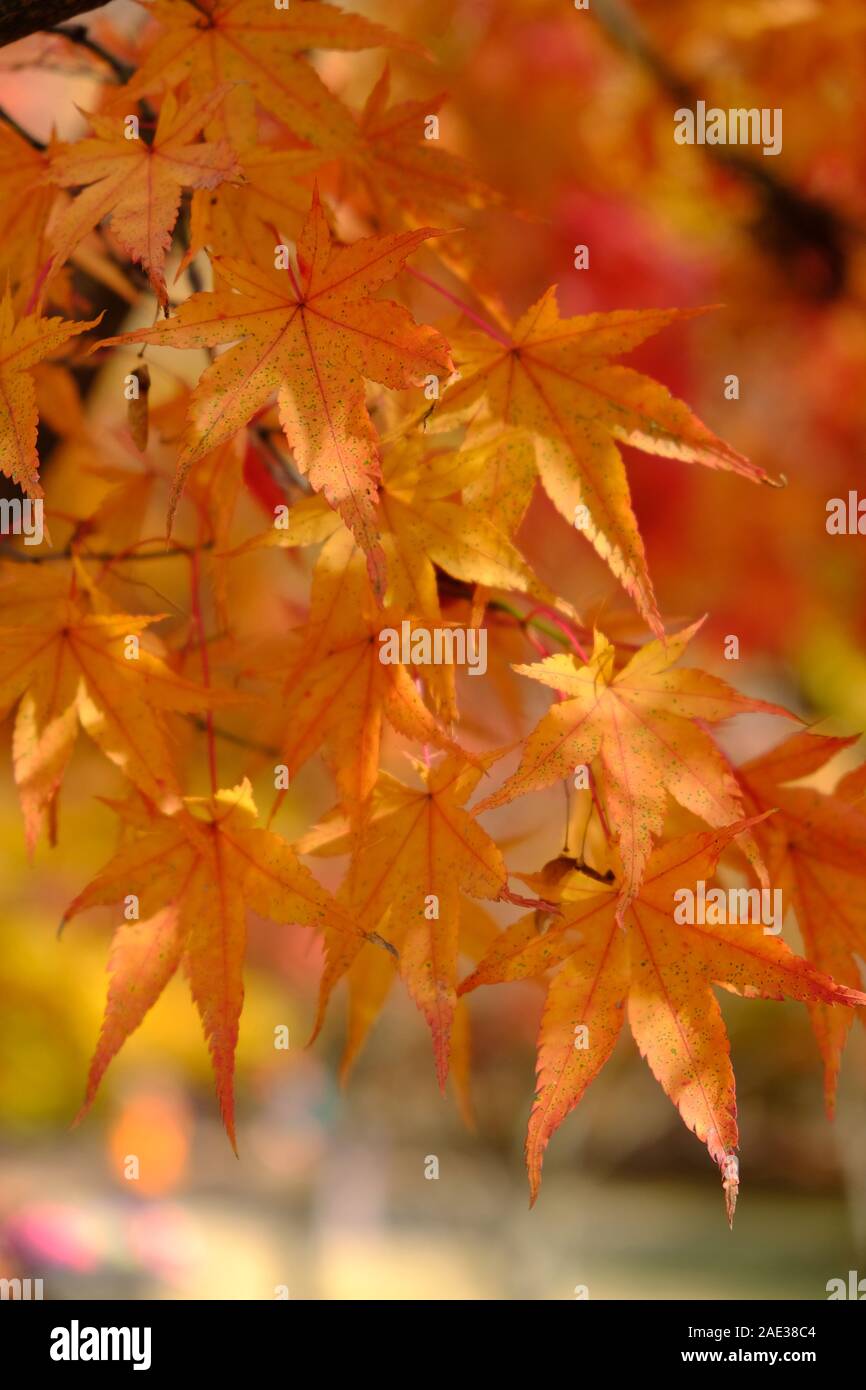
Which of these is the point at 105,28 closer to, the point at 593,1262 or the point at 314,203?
the point at 314,203

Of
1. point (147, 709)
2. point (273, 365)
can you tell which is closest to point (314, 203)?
point (273, 365)

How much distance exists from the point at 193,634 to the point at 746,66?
6.34ft

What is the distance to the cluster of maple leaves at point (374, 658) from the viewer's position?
63cm

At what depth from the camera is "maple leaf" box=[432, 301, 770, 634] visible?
2.21ft

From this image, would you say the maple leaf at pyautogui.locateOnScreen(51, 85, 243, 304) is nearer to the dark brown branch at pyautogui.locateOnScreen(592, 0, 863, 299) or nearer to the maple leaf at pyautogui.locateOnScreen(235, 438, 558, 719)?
the maple leaf at pyautogui.locateOnScreen(235, 438, 558, 719)

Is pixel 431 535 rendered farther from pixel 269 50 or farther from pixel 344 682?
pixel 269 50

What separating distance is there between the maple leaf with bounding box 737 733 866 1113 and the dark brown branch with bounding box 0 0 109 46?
66 centimetres

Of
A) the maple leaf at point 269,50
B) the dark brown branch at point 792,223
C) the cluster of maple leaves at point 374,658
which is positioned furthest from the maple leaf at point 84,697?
the dark brown branch at point 792,223

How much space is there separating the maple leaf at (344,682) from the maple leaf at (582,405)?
4.7 inches

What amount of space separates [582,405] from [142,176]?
290 mm

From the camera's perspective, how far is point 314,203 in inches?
24.2

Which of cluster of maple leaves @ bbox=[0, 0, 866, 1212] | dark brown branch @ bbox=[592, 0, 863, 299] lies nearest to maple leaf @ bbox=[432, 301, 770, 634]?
cluster of maple leaves @ bbox=[0, 0, 866, 1212]

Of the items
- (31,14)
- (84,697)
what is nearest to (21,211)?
(31,14)

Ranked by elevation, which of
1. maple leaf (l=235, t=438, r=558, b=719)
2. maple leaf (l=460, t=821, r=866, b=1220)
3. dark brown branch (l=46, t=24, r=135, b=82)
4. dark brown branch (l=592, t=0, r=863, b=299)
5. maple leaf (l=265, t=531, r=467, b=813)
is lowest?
maple leaf (l=460, t=821, r=866, b=1220)
